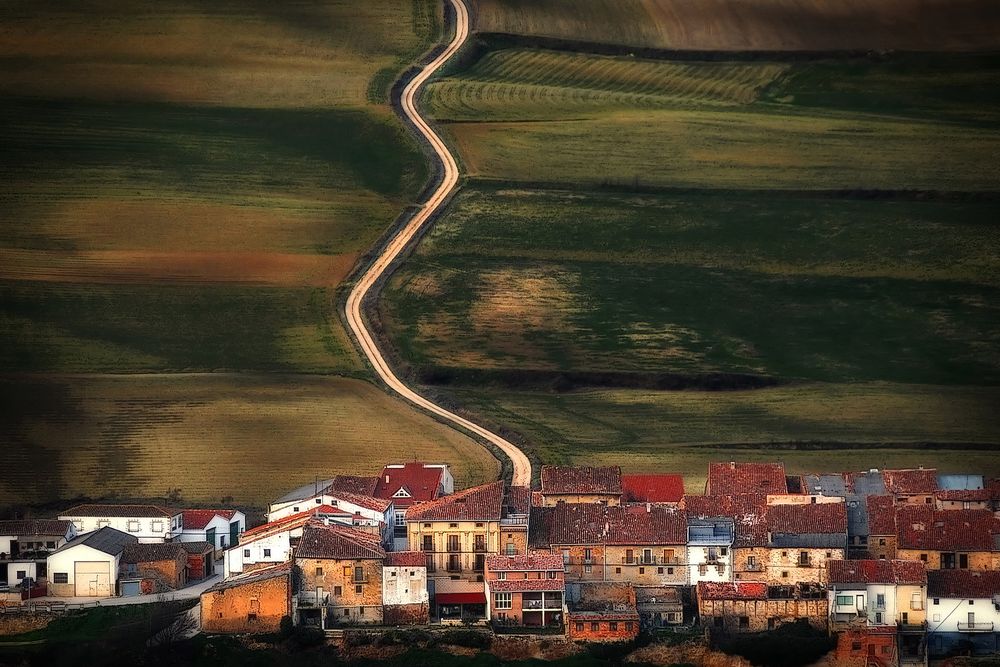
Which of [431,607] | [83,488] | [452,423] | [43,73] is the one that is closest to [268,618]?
[431,607]

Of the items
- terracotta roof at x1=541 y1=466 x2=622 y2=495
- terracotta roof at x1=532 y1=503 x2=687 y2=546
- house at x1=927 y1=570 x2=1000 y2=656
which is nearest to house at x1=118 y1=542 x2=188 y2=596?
terracotta roof at x1=532 y1=503 x2=687 y2=546

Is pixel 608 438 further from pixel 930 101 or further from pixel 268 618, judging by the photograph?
pixel 930 101

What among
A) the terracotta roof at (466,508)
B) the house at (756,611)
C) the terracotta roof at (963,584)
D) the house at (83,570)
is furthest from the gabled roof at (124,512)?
the terracotta roof at (963,584)

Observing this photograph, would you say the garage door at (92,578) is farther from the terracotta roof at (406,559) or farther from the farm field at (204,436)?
the farm field at (204,436)

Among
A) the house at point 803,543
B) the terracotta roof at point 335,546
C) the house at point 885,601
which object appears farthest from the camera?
the house at point 803,543

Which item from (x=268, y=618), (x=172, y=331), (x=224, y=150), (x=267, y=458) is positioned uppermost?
(x=224, y=150)

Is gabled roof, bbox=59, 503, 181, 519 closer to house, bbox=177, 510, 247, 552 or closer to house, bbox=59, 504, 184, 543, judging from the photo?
house, bbox=59, 504, 184, 543

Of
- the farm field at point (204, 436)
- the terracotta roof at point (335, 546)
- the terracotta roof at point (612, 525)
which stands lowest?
the terracotta roof at point (335, 546)
